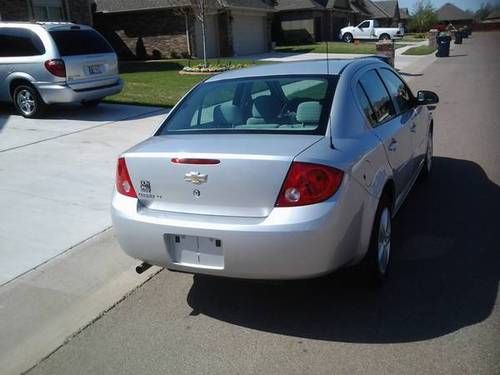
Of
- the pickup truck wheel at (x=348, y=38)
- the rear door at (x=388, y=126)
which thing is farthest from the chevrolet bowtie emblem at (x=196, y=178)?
the pickup truck wheel at (x=348, y=38)

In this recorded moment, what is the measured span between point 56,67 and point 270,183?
27.6ft

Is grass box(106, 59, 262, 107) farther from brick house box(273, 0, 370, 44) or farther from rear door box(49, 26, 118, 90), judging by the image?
brick house box(273, 0, 370, 44)

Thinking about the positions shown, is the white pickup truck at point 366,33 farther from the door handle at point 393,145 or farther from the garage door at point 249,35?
the door handle at point 393,145

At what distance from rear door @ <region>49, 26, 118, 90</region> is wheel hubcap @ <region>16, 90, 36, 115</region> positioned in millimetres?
1008

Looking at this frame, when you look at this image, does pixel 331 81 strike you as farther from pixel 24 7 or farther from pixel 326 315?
pixel 24 7

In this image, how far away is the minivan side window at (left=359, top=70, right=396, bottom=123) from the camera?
14.0 ft

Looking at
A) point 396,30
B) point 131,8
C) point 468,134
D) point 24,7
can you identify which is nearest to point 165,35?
point 131,8

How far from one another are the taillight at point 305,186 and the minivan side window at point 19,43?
879cm

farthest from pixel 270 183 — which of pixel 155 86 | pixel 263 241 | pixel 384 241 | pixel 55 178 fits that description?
pixel 155 86

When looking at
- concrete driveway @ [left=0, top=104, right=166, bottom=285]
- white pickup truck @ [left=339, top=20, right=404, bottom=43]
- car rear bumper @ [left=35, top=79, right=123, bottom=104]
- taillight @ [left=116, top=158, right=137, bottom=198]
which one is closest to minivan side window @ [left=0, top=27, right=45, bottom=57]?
car rear bumper @ [left=35, top=79, right=123, bottom=104]

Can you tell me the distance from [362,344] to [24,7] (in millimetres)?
20422

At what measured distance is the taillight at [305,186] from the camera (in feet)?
10.2

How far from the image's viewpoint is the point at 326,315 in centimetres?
356

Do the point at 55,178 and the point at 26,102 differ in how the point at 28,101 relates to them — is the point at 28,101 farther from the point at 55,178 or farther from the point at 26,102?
the point at 55,178
